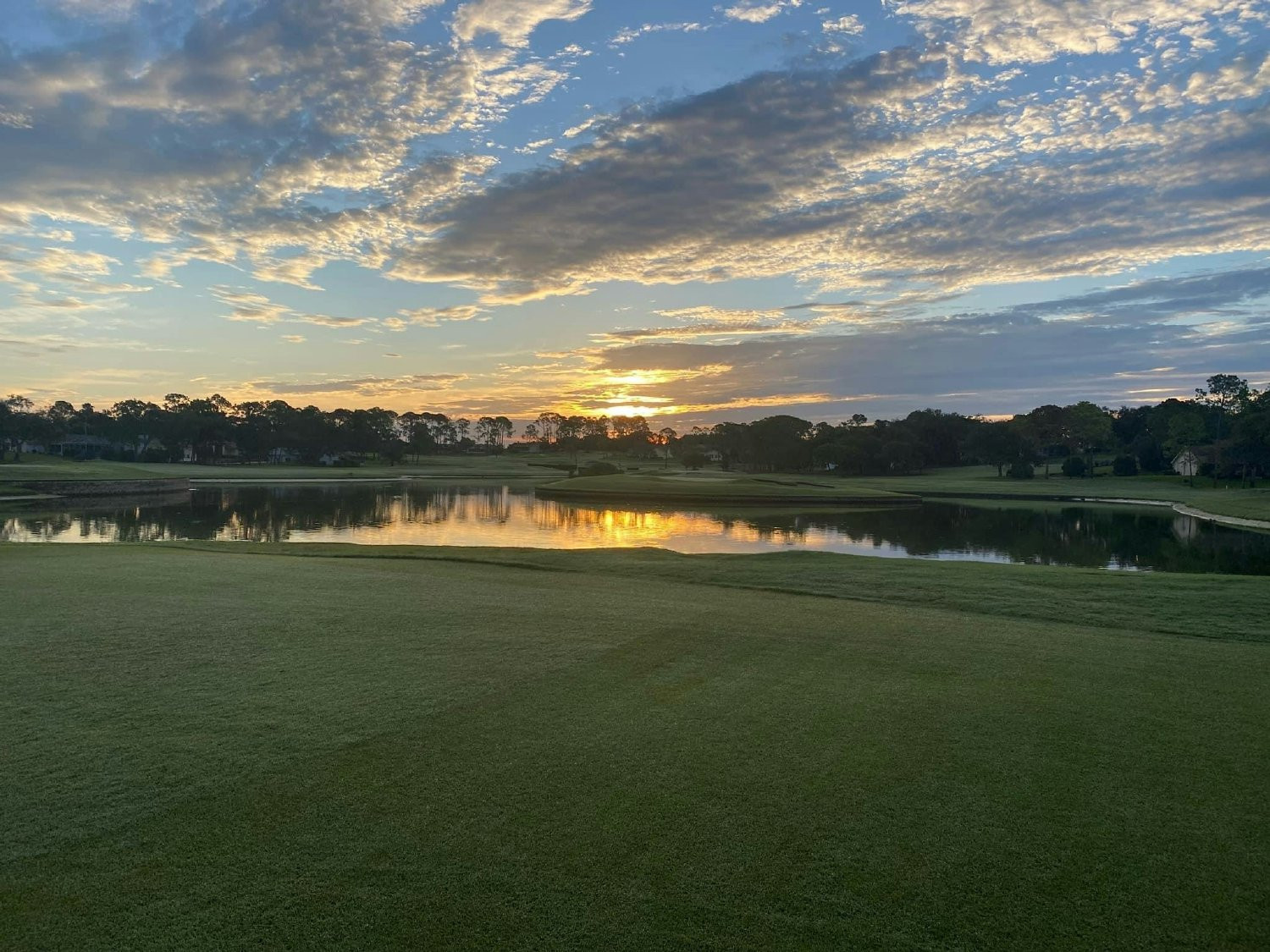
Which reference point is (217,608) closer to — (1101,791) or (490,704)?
(490,704)

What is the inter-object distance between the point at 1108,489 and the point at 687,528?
47.5m

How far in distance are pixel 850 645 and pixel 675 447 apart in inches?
6468

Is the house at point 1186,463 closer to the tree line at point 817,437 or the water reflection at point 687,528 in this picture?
the tree line at point 817,437

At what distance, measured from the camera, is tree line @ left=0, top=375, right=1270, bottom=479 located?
80125 millimetres

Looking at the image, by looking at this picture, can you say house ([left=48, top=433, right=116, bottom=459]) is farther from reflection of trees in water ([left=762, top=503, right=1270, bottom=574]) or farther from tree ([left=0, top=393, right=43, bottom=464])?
reflection of trees in water ([left=762, top=503, right=1270, bottom=574])

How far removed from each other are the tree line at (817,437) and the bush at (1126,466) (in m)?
0.18

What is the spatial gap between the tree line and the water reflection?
109ft

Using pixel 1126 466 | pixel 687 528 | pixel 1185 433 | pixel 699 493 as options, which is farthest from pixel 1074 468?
pixel 687 528

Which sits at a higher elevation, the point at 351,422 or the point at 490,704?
the point at 351,422

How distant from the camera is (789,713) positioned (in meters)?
6.03

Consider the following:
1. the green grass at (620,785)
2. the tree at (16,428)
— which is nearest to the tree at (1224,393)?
the green grass at (620,785)

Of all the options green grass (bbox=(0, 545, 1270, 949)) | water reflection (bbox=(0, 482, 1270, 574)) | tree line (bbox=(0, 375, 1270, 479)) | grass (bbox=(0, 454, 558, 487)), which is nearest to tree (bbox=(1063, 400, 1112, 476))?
tree line (bbox=(0, 375, 1270, 479))

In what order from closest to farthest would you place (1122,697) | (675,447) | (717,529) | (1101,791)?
(1101,791) < (1122,697) < (717,529) < (675,447)

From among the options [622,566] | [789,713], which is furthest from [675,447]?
[789,713]
